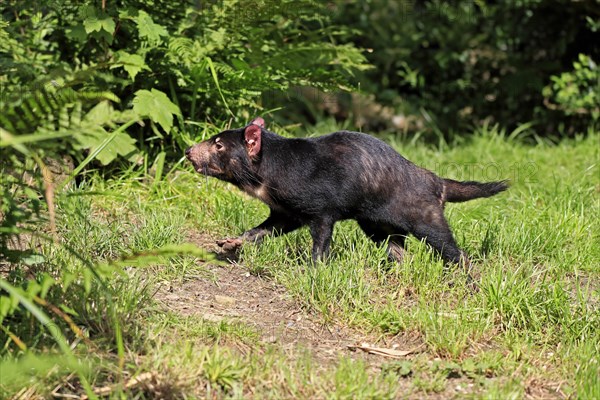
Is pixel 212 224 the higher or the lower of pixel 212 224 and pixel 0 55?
the lower

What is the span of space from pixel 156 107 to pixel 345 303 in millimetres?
2109

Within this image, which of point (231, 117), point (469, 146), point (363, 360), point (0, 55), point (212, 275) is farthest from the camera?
point (469, 146)

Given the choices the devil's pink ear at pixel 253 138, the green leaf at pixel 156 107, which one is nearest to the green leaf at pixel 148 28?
the green leaf at pixel 156 107

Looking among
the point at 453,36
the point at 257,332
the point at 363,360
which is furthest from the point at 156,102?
the point at 453,36

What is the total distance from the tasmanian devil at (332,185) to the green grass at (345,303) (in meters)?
0.14

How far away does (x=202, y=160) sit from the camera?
4781mm

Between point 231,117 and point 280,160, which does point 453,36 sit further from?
point 280,160

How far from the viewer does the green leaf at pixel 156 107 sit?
544 cm

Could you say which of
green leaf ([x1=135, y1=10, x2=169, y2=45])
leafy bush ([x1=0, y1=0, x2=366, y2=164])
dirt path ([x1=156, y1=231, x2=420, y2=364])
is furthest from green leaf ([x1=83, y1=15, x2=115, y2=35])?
dirt path ([x1=156, y1=231, x2=420, y2=364])

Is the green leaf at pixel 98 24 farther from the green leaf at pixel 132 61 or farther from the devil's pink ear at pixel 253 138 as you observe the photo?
the devil's pink ear at pixel 253 138

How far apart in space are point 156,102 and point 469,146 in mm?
3703

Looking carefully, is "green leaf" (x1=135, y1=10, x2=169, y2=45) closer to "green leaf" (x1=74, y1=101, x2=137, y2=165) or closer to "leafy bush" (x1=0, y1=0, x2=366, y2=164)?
"leafy bush" (x1=0, y1=0, x2=366, y2=164)

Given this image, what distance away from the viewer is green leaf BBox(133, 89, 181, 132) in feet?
17.9

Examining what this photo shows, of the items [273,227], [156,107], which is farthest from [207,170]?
[156,107]
